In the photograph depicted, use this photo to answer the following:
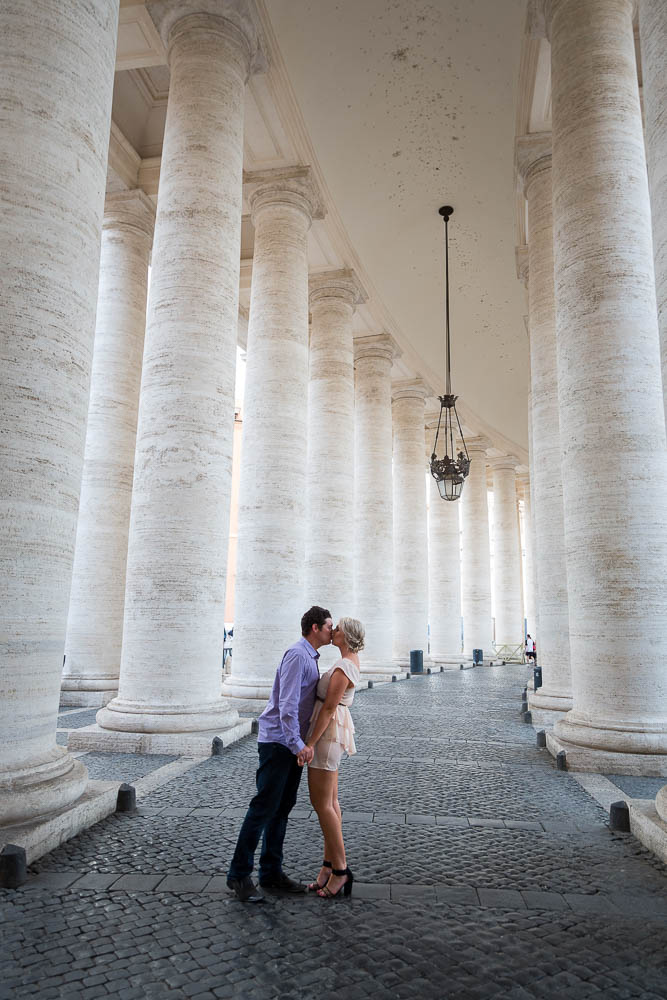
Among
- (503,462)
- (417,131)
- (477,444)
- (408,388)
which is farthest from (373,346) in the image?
(503,462)

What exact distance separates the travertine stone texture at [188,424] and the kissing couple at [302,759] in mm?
6194

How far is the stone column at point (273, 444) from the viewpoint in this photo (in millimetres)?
17000

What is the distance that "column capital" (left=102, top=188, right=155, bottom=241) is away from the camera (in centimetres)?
2036

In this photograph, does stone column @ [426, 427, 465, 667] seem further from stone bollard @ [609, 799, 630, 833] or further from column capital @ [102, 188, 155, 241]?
stone bollard @ [609, 799, 630, 833]

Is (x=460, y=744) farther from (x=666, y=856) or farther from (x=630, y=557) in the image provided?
(x=666, y=856)

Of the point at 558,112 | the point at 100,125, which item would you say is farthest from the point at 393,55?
the point at 100,125

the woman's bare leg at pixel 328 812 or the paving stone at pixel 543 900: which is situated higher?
the woman's bare leg at pixel 328 812

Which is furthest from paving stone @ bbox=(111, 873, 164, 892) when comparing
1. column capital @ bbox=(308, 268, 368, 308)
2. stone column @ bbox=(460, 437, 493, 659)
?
stone column @ bbox=(460, 437, 493, 659)

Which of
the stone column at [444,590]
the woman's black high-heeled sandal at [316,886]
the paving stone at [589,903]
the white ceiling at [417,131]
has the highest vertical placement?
the white ceiling at [417,131]

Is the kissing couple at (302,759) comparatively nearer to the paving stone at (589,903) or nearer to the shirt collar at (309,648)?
the shirt collar at (309,648)

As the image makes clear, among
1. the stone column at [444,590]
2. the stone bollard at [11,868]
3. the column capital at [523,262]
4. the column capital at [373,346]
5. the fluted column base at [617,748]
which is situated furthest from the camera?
the stone column at [444,590]

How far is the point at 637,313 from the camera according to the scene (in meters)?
11.5

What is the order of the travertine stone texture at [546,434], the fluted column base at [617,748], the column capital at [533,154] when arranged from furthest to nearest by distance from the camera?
1. the column capital at [533,154]
2. the travertine stone texture at [546,434]
3. the fluted column base at [617,748]

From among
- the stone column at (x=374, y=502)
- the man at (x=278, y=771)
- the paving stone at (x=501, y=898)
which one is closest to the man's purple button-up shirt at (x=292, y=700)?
the man at (x=278, y=771)
